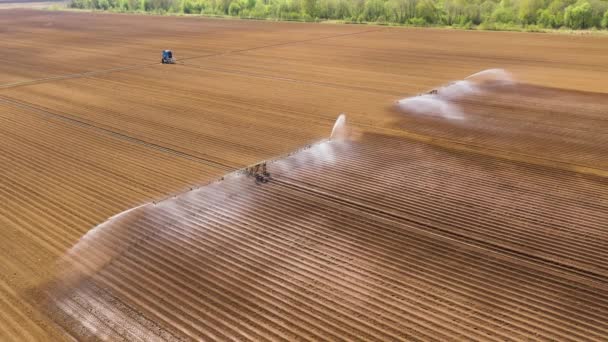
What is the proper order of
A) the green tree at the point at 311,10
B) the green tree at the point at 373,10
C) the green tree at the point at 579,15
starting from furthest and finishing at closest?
the green tree at the point at 311,10 → the green tree at the point at 373,10 → the green tree at the point at 579,15

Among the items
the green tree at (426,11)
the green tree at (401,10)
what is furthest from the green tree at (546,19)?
the green tree at (401,10)

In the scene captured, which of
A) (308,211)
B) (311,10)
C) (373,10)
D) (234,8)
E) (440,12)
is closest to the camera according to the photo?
(308,211)

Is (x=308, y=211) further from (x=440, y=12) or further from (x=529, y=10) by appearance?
(x=440, y=12)

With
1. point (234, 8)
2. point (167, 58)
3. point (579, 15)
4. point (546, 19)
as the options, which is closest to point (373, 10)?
point (546, 19)

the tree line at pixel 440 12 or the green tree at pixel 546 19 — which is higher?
the tree line at pixel 440 12

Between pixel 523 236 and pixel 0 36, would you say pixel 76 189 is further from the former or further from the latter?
pixel 0 36

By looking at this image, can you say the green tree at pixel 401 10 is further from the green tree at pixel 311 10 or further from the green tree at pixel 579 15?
the green tree at pixel 579 15
